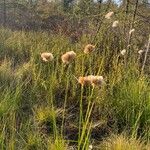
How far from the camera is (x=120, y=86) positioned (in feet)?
12.6

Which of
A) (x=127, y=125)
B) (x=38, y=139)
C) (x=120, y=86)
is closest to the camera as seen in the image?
(x=38, y=139)

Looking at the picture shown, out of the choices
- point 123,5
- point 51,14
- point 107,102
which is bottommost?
point 51,14

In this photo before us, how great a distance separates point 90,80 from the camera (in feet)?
7.40

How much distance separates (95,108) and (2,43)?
3637 millimetres

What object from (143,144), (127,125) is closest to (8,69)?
(127,125)

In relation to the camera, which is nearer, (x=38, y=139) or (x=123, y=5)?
(x=38, y=139)

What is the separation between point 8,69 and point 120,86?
150 cm

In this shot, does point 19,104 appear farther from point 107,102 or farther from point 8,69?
point 8,69

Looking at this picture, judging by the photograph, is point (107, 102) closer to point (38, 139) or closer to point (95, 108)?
point (95, 108)

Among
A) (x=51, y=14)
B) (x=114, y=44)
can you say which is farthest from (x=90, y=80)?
(x=51, y=14)

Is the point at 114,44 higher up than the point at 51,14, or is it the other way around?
the point at 114,44

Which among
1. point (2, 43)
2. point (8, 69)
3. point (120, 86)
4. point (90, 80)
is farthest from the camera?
point (2, 43)

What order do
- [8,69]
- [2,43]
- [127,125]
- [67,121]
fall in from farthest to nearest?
[2,43] → [8,69] → [67,121] → [127,125]

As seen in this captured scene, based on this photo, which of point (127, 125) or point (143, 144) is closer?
point (143, 144)
